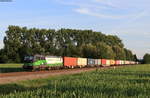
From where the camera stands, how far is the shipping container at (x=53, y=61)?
61556 millimetres

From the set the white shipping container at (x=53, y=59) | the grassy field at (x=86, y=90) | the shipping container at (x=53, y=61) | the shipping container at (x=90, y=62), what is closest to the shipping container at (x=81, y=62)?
the shipping container at (x=90, y=62)

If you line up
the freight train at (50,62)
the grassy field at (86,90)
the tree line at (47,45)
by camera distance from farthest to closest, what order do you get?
the tree line at (47,45), the freight train at (50,62), the grassy field at (86,90)

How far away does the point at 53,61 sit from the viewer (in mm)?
64062

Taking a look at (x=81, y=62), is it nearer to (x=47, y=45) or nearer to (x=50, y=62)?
(x=50, y=62)

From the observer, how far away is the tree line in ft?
401

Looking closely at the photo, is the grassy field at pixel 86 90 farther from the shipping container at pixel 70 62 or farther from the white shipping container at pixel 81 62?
the white shipping container at pixel 81 62

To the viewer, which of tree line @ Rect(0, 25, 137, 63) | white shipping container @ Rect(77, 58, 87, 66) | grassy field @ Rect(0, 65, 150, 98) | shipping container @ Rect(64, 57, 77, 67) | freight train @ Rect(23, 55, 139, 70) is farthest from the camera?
tree line @ Rect(0, 25, 137, 63)

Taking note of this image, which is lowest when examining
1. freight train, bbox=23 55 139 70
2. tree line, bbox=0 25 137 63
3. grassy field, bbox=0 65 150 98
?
grassy field, bbox=0 65 150 98

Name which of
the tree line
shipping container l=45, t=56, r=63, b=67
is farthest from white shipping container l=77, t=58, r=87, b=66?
the tree line

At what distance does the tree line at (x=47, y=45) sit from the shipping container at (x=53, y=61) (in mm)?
42549

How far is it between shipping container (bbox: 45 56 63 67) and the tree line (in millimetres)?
42549

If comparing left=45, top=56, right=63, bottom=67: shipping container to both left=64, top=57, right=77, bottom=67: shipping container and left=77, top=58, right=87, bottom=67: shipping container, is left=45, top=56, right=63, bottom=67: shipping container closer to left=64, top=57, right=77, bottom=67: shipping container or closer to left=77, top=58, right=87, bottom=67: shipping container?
left=64, top=57, right=77, bottom=67: shipping container

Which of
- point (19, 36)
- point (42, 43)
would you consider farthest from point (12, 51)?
point (42, 43)

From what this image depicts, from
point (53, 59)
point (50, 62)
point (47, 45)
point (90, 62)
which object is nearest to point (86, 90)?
point (50, 62)
